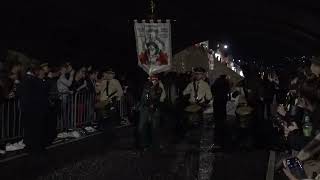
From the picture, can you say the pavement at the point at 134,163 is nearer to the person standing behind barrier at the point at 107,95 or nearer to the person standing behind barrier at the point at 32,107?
the person standing behind barrier at the point at 32,107

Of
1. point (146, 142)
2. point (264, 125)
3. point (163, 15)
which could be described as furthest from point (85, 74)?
point (163, 15)

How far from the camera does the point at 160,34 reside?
1499cm

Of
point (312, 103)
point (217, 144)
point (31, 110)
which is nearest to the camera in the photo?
point (312, 103)

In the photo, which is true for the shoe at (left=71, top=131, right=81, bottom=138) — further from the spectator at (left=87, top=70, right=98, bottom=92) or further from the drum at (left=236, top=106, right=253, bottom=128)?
the drum at (left=236, top=106, right=253, bottom=128)

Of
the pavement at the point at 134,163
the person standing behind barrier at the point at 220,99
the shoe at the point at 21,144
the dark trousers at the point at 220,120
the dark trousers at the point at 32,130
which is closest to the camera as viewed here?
the pavement at the point at 134,163

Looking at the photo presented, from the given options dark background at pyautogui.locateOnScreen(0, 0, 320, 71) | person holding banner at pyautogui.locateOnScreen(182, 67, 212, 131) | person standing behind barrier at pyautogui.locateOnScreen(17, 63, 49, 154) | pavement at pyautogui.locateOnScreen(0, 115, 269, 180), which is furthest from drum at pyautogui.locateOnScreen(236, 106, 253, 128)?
dark background at pyautogui.locateOnScreen(0, 0, 320, 71)

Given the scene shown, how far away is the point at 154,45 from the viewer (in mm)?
15094

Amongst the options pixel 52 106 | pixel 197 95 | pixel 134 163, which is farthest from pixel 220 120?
pixel 52 106

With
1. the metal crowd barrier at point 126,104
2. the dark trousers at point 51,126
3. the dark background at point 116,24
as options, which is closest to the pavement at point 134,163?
the dark trousers at point 51,126

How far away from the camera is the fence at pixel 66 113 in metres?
10.8

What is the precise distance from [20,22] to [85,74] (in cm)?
878

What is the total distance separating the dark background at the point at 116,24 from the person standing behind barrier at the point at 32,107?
10.4 feet

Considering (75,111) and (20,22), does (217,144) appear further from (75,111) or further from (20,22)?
(20,22)

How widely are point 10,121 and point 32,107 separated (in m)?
0.49
